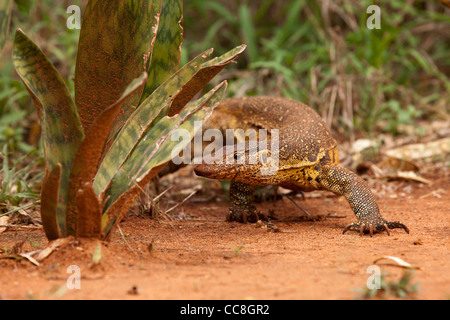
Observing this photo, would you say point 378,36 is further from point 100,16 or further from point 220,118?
point 100,16

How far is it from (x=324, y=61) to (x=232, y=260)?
18.6 ft

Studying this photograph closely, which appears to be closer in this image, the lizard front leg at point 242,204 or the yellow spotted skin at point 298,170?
the yellow spotted skin at point 298,170

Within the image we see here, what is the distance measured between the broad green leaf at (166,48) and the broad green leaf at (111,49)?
0.35m

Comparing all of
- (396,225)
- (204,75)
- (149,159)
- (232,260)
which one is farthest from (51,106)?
(396,225)

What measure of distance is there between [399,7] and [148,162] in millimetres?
7177

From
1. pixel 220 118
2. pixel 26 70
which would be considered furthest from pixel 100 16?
pixel 220 118

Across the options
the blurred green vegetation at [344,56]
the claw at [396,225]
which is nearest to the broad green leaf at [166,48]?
the claw at [396,225]

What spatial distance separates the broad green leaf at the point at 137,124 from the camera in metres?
2.82

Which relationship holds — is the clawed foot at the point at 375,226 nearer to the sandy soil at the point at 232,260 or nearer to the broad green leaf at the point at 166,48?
the sandy soil at the point at 232,260

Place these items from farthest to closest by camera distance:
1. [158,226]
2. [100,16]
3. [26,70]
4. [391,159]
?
[391,159] < [158,226] < [100,16] < [26,70]

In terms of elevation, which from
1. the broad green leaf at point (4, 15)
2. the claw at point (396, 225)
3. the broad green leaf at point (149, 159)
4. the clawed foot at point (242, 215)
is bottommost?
the clawed foot at point (242, 215)

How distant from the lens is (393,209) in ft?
15.4

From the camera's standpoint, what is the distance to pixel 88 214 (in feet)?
8.79

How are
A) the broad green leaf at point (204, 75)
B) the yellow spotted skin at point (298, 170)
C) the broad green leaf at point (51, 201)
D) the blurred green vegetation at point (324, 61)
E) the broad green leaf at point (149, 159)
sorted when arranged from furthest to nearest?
1. the blurred green vegetation at point (324, 61)
2. the yellow spotted skin at point (298, 170)
3. the broad green leaf at point (204, 75)
4. the broad green leaf at point (149, 159)
5. the broad green leaf at point (51, 201)
